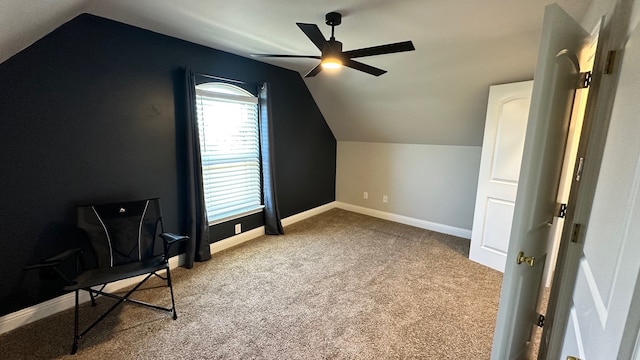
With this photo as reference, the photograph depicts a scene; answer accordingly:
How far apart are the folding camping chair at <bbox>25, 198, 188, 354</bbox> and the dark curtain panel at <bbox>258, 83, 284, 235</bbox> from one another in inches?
55.2

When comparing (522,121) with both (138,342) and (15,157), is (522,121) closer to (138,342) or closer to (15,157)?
(138,342)

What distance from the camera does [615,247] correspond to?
73 centimetres

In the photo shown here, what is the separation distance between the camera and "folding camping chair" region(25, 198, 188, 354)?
1999 mm

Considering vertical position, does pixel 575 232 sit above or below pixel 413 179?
above

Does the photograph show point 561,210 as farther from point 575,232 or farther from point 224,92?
point 224,92

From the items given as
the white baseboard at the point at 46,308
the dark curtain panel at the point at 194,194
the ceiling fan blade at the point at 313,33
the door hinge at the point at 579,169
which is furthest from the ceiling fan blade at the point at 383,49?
the white baseboard at the point at 46,308

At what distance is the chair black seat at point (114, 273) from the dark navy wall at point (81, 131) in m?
0.23

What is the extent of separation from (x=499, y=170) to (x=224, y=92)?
3211mm

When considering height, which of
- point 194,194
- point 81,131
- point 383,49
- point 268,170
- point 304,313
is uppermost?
point 383,49

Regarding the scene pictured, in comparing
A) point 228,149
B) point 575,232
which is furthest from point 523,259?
point 228,149

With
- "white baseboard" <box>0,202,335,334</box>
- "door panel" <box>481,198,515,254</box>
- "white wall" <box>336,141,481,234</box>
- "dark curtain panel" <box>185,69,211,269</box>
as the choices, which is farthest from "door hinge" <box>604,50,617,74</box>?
"white baseboard" <box>0,202,335,334</box>

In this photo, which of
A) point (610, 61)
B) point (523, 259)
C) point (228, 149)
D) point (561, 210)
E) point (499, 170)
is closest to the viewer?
point (610, 61)

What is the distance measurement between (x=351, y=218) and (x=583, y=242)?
3674mm

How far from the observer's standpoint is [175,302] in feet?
7.79
